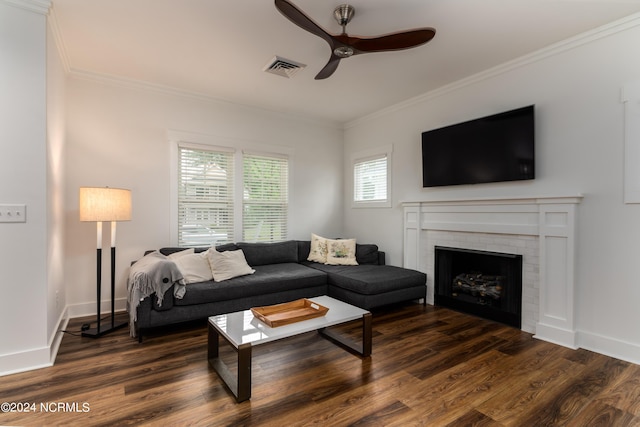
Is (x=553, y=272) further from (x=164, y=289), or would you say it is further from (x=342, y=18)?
(x=164, y=289)

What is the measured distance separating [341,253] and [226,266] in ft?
5.54

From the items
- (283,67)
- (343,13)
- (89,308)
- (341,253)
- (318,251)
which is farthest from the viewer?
(318,251)

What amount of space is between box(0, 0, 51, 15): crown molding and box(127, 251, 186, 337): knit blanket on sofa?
83.5 inches

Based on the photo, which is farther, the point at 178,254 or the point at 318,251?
the point at 318,251

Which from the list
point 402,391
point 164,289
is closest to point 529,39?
point 402,391

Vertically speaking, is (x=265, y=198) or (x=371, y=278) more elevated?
(x=265, y=198)

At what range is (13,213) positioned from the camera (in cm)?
224

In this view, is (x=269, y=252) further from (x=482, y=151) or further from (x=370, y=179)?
(x=482, y=151)

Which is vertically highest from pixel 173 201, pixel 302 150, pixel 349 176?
pixel 302 150

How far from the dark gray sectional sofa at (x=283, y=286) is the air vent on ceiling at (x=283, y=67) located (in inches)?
86.1

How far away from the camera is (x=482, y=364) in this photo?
97.2 inches

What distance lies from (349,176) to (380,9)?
317 cm

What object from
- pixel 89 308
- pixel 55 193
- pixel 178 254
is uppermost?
pixel 55 193

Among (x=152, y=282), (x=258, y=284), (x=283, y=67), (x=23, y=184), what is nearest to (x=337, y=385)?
(x=258, y=284)
